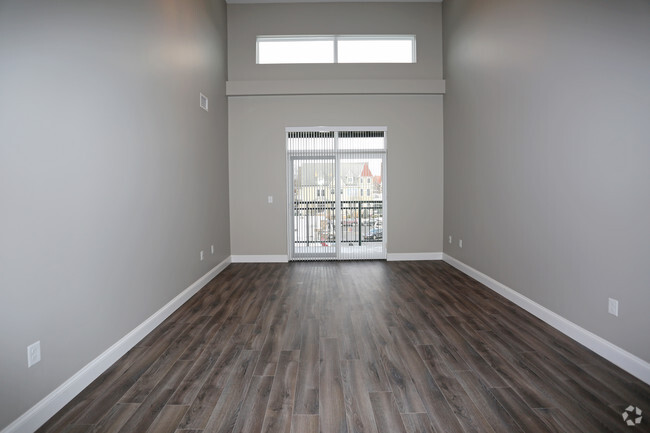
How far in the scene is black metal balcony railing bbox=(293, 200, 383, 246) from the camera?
20.7ft

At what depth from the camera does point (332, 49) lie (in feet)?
20.0

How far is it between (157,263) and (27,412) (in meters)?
1.66

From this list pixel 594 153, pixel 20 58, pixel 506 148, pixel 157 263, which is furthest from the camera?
pixel 506 148

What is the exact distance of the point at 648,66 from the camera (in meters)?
2.19

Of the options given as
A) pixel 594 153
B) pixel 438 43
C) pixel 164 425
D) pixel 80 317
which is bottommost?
pixel 164 425

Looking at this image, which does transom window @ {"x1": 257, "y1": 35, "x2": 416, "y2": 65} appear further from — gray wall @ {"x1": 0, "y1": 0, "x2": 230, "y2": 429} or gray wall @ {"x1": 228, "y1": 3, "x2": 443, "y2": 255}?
gray wall @ {"x1": 0, "y1": 0, "x2": 230, "y2": 429}

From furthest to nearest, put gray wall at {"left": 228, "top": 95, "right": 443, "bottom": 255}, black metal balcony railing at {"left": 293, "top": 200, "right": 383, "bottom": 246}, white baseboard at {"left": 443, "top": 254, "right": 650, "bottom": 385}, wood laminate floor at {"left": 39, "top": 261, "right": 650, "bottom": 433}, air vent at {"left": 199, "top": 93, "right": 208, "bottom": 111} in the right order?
1. black metal balcony railing at {"left": 293, "top": 200, "right": 383, "bottom": 246}
2. gray wall at {"left": 228, "top": 95, "right": 443, "bottom": 255}
3. air vent at {"left": 199, "top": 93, "right": 208, "bottom": 111}
4. white baseboard at {"left": 443, "top": 254, "right": 650, "bottom": 385}
5. wood laminate floor at {"left": 39, "top": 261, "right": 650, "bottom": 433}

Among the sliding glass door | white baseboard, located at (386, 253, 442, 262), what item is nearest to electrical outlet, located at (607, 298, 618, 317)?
white baseboard, located at (386, 253, 442, 262)

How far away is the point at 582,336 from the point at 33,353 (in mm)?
3694

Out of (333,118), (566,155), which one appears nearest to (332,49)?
(333,118)

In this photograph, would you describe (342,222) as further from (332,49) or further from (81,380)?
(81,380)

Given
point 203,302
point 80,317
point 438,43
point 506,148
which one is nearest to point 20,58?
point 80,317

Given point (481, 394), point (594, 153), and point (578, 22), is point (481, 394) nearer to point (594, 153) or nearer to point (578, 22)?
point (594, 153)

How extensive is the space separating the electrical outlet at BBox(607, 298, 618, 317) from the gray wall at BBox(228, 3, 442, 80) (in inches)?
185
